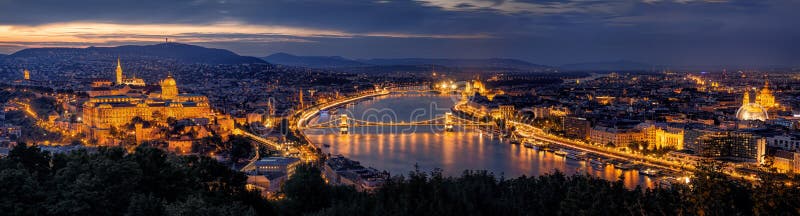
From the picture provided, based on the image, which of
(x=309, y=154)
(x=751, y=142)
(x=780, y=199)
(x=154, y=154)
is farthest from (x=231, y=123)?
(x=780, y=199)

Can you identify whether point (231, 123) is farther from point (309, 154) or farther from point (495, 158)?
point (495, 158)

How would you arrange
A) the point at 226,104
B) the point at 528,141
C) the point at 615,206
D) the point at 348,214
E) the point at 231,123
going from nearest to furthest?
the point at 615,206, the point at 348,214, the point at 528,141, the point at 231,123, the point at 226,104

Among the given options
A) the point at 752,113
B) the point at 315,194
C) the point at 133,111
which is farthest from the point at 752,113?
the point at 315,194

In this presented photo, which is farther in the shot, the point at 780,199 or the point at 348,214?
the point at 348,214

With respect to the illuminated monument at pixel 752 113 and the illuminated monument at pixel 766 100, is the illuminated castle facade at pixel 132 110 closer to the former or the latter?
the illuminated monument at pixel 752 113

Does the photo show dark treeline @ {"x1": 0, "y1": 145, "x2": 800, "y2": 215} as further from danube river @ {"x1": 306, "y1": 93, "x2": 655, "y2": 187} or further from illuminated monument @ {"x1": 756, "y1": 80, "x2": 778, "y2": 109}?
illuminated monument @ {"x1": 756, "y1": 80, "x2": 778, "y2": 109}

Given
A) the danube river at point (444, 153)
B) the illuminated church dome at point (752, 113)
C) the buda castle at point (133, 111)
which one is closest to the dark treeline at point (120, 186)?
the danube river at point (444, 153)

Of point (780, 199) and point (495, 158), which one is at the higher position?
point (780, 199)
